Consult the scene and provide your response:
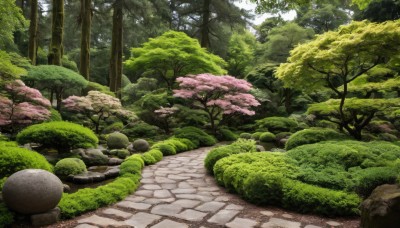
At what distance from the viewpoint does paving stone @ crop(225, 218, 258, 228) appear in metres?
4.33

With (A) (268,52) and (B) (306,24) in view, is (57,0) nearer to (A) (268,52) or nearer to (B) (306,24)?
(A) (268,52)

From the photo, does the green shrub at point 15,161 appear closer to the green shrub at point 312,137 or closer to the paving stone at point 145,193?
the paving stone at point 145,193

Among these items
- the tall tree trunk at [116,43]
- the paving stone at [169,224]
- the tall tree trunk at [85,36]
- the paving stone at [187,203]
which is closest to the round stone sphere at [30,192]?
the paving stone at [169,224]

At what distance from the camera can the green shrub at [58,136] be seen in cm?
780

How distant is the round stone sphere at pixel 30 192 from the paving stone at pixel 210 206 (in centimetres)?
226

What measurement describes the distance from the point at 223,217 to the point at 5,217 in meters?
3.08

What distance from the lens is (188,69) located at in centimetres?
1691

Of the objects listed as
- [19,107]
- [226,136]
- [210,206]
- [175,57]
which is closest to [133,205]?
[210,206]

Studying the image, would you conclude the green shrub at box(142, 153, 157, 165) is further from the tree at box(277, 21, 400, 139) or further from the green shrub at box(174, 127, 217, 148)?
the tree at box(277, 21, 400, 139)

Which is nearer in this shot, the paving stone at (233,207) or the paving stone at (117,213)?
the paving stone at (117,213)

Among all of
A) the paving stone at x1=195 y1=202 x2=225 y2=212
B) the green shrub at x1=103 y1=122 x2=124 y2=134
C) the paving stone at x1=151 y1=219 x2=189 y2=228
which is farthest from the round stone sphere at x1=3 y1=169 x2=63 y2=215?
the green shrub at x1=103 y1=122 x2=124 y2=134

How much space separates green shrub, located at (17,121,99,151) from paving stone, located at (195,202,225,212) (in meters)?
4.34

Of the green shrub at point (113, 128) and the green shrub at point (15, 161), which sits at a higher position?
the green shrub at point (113, 128)

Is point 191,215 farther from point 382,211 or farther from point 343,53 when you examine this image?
point 343,53
